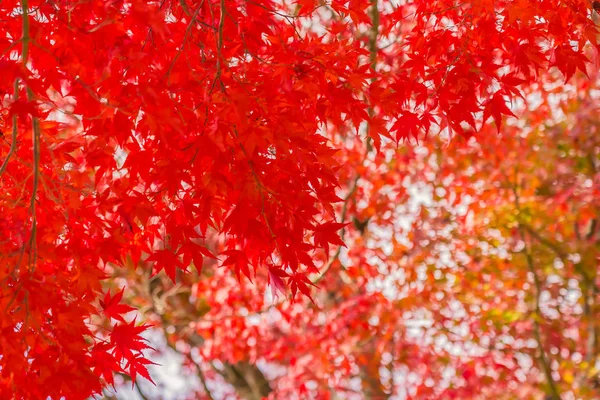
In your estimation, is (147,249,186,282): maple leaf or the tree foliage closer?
the tree foliage

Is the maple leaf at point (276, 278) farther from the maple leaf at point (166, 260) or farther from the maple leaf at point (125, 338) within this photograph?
the maple leaf at point (125, 338)

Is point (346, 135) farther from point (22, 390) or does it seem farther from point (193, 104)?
point (22, 390)

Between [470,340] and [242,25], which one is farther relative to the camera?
[470,340]

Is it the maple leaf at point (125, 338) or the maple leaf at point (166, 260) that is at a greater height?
the maple leaf at point (166, 260)

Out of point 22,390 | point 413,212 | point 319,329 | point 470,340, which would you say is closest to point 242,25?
point 22,390

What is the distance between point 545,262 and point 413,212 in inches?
67.1

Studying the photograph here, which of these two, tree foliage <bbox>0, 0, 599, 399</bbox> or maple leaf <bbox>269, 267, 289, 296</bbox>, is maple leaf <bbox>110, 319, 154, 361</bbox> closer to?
tree foliage <bbox>0, 0, 599, 399</bbox>

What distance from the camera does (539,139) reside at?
8.26 m

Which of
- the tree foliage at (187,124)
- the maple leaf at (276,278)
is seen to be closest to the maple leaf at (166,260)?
the tree foliage at (187,124)

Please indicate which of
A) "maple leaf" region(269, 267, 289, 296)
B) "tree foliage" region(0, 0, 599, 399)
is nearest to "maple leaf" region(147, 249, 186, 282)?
"tree foliage" region(0, 0, 599, 399)

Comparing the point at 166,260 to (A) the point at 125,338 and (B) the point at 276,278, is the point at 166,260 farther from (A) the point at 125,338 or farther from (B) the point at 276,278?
(B) the point at 276,278

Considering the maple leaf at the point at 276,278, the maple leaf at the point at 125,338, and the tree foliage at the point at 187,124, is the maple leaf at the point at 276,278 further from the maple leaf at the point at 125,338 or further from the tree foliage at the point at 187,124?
the maple leaf at the point at 125,338

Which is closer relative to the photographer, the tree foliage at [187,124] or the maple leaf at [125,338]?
the tree foliage at [187,124]

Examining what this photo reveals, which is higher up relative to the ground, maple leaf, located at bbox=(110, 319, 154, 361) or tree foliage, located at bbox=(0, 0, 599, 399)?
tree foliage, located at bbox=(0, 0, 599, 399)
